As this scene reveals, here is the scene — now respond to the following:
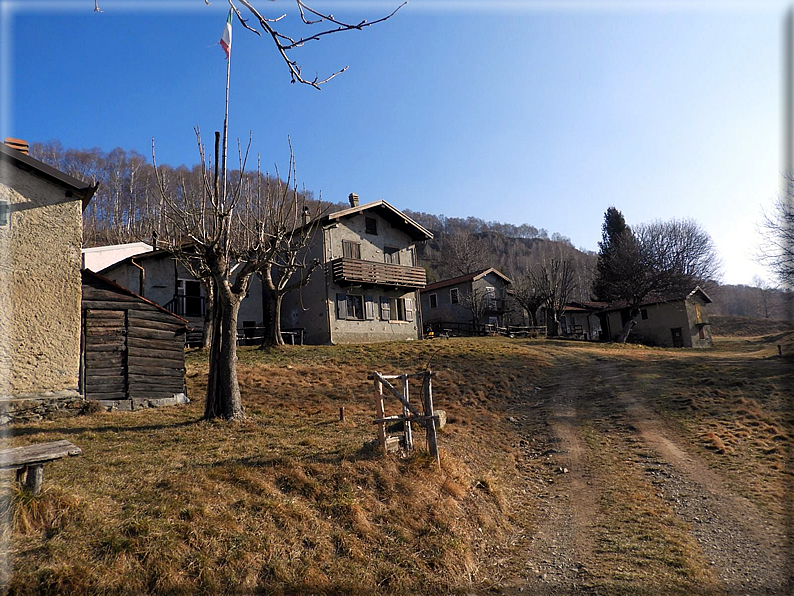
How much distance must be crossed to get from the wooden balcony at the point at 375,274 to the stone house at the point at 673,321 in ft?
79.6

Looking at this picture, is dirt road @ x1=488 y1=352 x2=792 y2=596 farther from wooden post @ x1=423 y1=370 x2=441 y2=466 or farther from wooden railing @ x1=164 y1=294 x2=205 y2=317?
wooden railing @ x1=164 y1=294 x2=205 y2=317

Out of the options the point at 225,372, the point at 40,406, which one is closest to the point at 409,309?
the point at 225,372

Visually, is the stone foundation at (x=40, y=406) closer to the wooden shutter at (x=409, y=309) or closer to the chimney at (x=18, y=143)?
the chimney at (x=18, y=143)

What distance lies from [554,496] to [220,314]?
9020 millimetres

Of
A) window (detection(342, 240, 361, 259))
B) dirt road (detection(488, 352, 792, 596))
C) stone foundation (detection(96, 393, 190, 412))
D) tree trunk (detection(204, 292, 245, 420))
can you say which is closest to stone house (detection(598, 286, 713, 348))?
window (detection(342, 240, 361, 259))

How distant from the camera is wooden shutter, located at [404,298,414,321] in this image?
36656 millimetres

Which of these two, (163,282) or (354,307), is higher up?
(163,282)

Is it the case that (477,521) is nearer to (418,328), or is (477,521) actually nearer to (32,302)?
(32,302)

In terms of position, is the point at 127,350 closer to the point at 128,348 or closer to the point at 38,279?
the point at 128,348

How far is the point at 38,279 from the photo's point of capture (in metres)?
13.3

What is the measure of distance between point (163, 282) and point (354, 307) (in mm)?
11399

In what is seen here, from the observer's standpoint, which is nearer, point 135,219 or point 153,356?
point 153,356

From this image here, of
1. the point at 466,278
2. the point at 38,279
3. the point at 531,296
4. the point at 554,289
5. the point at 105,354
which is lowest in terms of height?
the point at 105,354

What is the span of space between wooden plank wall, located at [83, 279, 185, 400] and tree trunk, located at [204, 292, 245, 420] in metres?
4.66
